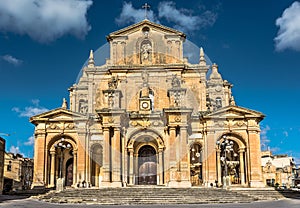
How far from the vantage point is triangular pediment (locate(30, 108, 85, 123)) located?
41.2m

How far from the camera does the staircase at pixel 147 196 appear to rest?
91.7 ft

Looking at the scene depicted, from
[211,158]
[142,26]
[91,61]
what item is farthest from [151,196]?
[142,26]

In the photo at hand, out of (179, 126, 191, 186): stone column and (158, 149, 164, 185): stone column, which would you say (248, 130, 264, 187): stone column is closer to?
(179, 126, 191, 186): stone column

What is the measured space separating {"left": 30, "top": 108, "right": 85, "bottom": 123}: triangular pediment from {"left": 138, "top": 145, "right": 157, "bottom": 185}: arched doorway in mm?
7695

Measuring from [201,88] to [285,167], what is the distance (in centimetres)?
4309

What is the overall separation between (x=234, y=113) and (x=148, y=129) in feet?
30.8

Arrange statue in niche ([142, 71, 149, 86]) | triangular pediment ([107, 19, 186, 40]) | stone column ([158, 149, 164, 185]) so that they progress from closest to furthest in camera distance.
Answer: stone column ([158, 149, 164, 185]) < statue in niche ([142, 71, 149, 86]) < triangular pediment ([107, 19, 186, 40])

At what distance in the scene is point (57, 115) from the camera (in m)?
41.4

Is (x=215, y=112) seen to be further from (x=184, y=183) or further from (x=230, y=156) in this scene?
(x=184, y=183)

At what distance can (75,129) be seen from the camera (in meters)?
41.2

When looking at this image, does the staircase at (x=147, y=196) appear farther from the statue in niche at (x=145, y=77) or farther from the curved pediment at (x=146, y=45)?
the curved pediment at (x=146, y=45)

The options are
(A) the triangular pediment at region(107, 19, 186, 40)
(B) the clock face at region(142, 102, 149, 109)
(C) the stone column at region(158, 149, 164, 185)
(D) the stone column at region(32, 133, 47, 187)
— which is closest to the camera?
(C) the stone column at region(158, 149, 164, 185)

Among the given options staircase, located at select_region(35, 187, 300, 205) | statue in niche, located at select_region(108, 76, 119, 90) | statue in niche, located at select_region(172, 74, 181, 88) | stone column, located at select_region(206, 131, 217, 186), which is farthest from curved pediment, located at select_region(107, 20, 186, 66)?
staircase, located at select_region(35, 187, 300, 205)

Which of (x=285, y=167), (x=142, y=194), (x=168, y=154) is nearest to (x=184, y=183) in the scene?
(x=168, y=154)
